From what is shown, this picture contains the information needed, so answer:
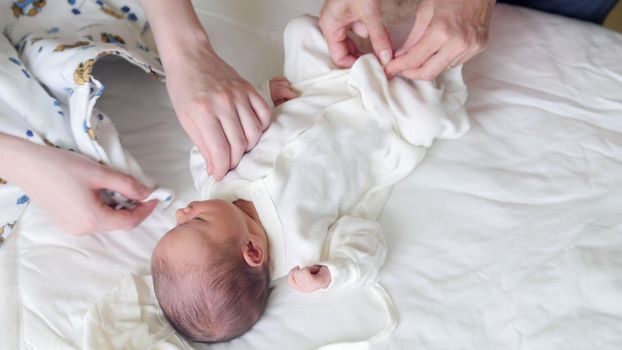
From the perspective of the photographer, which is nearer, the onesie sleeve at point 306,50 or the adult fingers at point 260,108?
the adult fingers at point 260,108

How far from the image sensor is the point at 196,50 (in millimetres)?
940

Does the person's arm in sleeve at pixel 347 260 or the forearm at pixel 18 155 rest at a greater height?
the forearm at pixel 18 155

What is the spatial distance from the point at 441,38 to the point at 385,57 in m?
0.11

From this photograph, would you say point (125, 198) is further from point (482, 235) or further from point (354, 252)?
point (482, 235)

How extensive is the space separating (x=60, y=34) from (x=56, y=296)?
20.7 inches

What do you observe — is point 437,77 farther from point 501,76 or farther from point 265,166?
point 265,166

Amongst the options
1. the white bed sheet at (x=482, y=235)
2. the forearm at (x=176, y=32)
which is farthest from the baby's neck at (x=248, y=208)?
the forearm at (x=176, y=32)

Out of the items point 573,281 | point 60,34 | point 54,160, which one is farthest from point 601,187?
point 60,34

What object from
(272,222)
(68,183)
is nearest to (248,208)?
(272,222)

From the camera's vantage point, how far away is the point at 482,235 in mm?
928

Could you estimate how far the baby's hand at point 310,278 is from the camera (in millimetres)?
814

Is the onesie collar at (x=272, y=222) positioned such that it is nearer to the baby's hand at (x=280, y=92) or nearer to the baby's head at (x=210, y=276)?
the baby's head at (x=210, y=276)

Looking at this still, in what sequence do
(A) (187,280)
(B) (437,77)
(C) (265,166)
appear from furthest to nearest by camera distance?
(B) (437,77), (C) (265,166), (A) (187,280)

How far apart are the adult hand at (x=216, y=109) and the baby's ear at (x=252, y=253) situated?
0.12 metres
